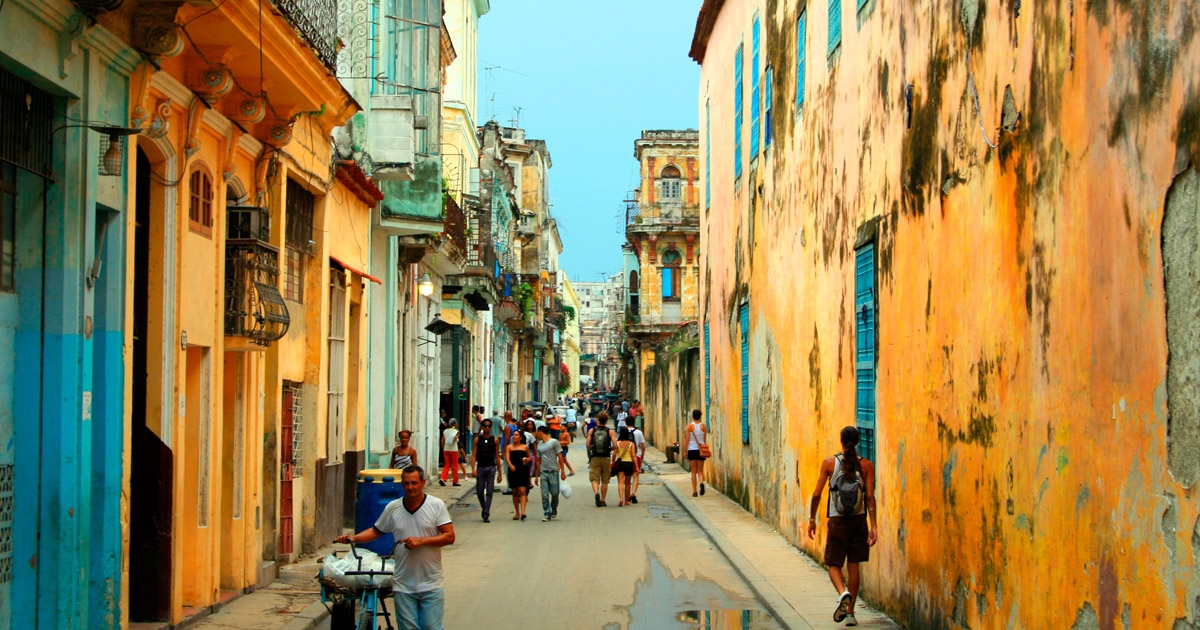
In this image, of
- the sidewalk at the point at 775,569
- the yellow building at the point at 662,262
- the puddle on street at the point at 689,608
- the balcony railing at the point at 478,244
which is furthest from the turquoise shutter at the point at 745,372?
the yellow building at the point at 662,262

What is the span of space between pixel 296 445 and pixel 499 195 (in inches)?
1350

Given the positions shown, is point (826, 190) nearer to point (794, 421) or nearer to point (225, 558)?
point (794, 421)

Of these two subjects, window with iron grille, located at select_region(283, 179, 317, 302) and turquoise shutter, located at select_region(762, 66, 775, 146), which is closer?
window with iron grille, located at select_region(283, 179, 317, 302)

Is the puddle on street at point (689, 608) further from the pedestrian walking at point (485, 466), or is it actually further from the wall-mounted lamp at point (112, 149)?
the pedestrian walking at point (485, 466)

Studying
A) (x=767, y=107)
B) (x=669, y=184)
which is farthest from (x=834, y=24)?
(x=669, y=184)

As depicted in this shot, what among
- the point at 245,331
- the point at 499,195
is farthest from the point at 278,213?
the point at 499,195

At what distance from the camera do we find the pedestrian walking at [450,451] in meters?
27.6

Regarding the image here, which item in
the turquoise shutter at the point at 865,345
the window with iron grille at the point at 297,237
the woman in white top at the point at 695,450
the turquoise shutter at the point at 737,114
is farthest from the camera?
the woman in white top at the point at 695,450

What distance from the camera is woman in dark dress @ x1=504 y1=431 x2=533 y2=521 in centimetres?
2173

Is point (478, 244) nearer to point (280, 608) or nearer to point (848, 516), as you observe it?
point (280, 608)

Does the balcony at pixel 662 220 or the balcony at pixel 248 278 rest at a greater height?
the balcony at pixel 662 220

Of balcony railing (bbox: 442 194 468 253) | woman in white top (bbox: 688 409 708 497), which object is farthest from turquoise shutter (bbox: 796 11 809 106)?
balcony railing (bbox: 442 194 468 253)

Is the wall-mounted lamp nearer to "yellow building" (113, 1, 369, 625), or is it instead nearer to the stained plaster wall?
"yellow building" (113, 1, 369, 625)

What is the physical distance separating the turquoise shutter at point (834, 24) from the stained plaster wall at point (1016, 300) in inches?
5.7
